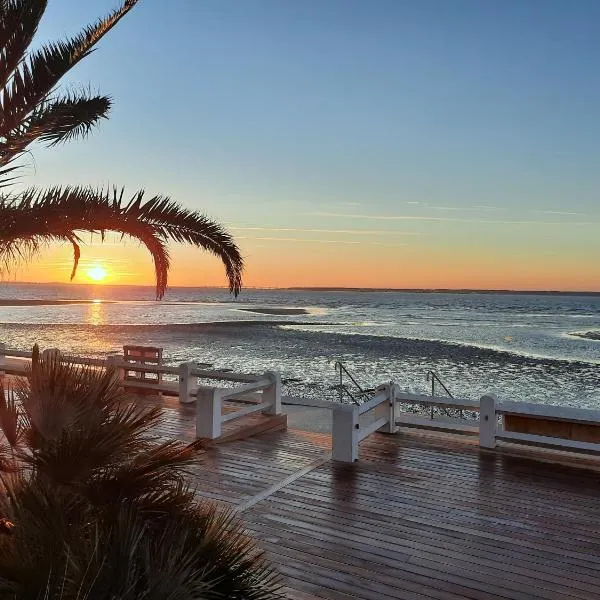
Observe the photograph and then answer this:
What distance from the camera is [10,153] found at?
5.22 m

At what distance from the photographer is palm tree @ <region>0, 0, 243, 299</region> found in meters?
4.90

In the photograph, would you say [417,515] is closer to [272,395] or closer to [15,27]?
[272,395]

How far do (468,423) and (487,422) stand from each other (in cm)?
89

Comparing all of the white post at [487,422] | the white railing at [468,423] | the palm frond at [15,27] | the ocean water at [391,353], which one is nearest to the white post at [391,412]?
the white railing at [468,423]

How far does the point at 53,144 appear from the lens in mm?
5719

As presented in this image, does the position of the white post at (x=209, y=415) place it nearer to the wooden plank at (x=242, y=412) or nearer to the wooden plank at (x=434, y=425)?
the wooden plank at (x=242, y=412)

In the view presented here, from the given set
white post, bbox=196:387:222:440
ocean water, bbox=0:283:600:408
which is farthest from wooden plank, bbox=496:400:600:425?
ocean water, bbox=0:283:600:408

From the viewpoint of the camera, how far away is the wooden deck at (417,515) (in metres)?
4.43

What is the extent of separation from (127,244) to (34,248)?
904 millimetres

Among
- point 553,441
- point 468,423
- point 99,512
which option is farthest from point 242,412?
point 99,512

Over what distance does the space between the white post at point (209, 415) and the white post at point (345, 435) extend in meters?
1.78

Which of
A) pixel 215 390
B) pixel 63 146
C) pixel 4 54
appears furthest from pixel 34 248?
pixel 215 390

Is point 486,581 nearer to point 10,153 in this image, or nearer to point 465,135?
point 10,153

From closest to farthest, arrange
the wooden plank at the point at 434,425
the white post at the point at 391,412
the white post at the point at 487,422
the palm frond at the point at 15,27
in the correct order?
1. the palm frond at the point at 15,27
2. the white post at the point at 487,422
3. the wooden plank at the point at 434,425
4. the white post at the point at 391,412
